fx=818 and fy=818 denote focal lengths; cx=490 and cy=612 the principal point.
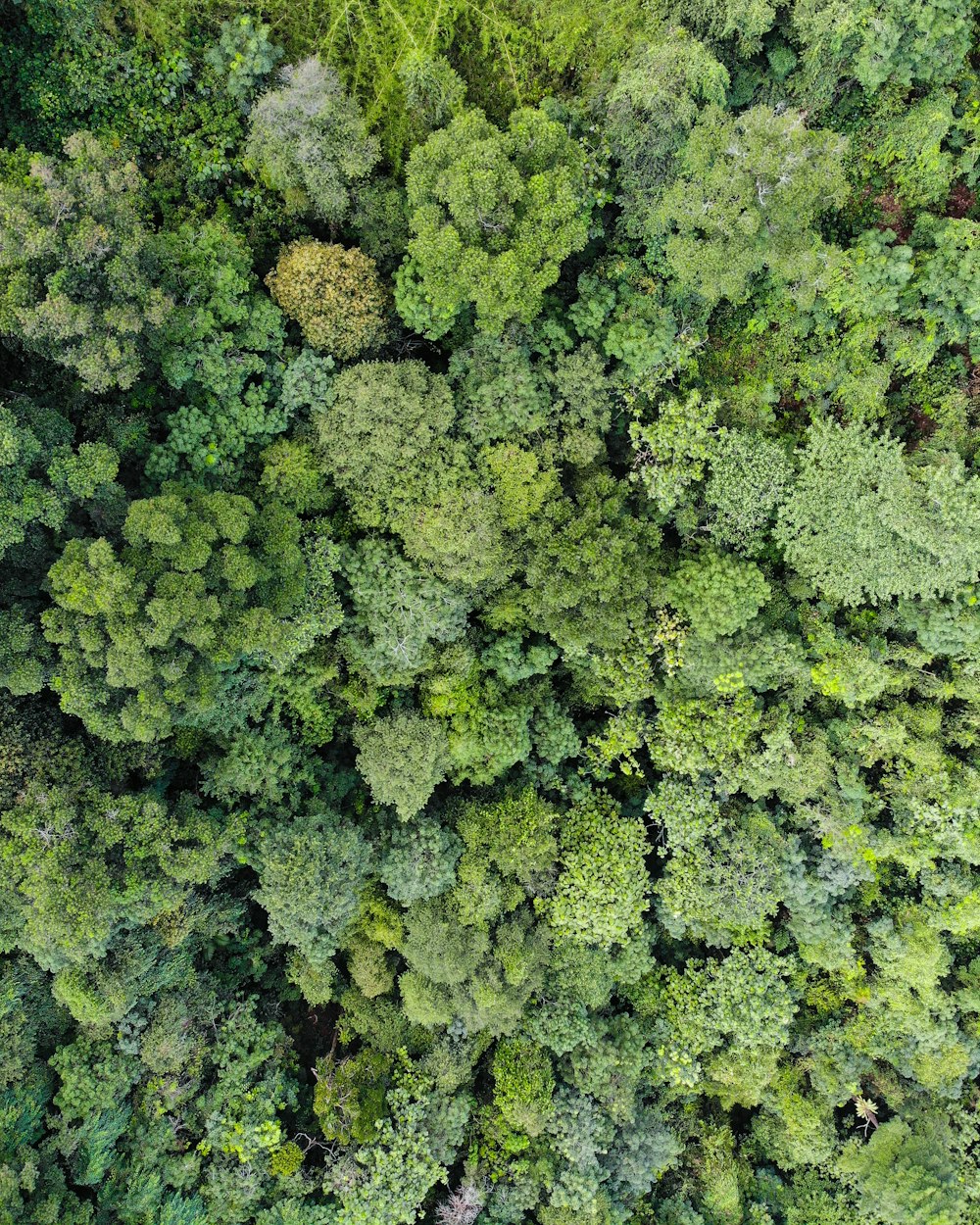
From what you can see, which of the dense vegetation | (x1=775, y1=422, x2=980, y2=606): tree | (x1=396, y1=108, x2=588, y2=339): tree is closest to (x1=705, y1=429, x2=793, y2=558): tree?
the dense vegetation

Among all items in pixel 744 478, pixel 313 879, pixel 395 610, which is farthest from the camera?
pixel 395 610

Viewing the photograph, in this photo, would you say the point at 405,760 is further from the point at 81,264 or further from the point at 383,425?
the point at 81,264

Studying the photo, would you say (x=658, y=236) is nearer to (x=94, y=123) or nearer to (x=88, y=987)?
(x=94, y=123)

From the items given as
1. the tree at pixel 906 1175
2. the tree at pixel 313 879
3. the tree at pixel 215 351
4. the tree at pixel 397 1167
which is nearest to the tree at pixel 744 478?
the tree at pixel 215 351

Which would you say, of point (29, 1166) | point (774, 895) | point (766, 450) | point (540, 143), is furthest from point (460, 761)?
point (540, 143)

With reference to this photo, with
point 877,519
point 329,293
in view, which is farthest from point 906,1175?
point 329,293

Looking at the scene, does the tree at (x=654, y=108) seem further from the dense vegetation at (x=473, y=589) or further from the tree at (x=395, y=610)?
the tree at (x=395, y=610)
